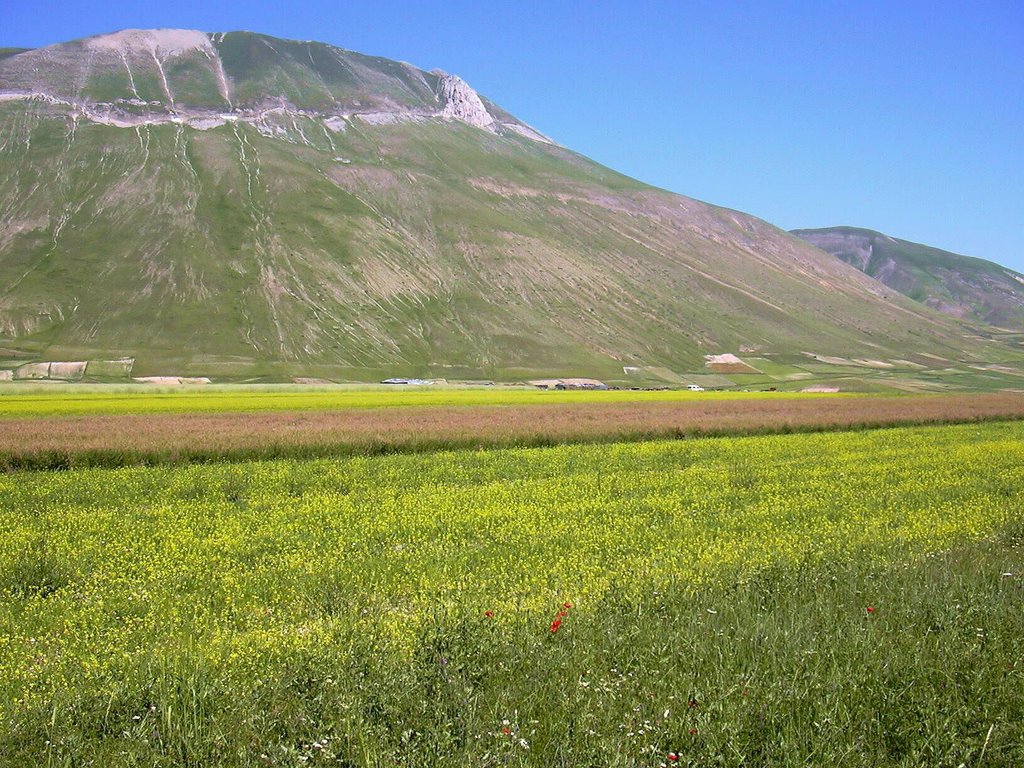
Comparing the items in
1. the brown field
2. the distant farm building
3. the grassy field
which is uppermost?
the grassy field

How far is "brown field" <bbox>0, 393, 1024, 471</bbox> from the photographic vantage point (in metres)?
28.0

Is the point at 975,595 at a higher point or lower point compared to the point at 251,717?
higher

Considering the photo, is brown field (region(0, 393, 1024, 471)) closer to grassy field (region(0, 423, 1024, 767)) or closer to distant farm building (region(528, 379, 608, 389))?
grassy field (region(0, 423, 1024, 767))

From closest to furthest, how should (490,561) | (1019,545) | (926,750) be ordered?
(926,750) < (490,561) < (1019,545)

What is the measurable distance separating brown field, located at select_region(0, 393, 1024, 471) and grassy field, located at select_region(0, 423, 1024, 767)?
944cm

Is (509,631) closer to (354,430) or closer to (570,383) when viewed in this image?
(354,430)

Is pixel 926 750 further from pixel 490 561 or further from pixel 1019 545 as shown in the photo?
pixel 1019 545

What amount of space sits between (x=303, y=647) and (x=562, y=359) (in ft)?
517

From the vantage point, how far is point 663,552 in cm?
1335

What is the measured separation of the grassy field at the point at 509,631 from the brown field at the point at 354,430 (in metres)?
9.44

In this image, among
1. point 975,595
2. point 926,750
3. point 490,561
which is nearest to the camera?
point 926,750

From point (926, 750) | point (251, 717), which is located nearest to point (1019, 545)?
point (926, 750)

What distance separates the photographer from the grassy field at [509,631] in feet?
21.9

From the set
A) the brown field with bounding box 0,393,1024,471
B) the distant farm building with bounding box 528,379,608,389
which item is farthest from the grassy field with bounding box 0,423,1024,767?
the distant farm building with bounding box 528,379,608,389
